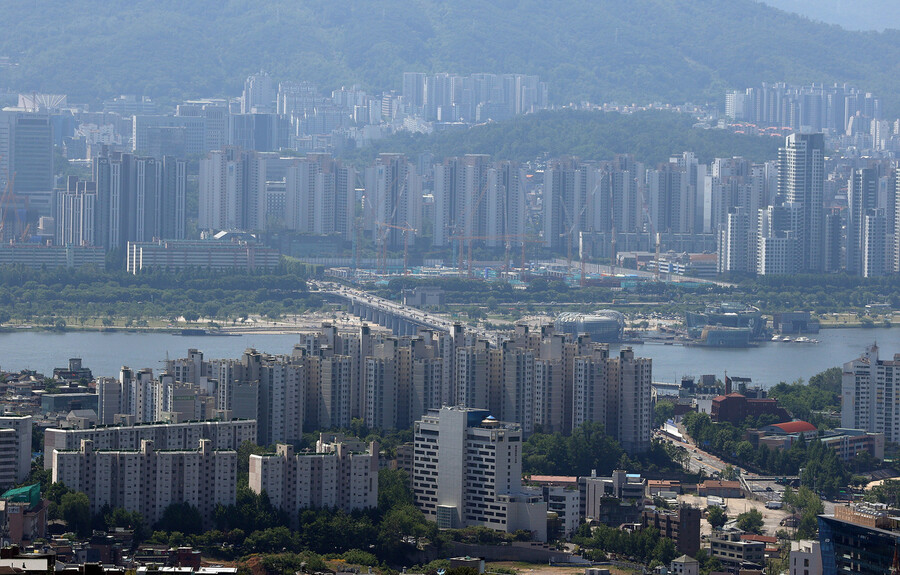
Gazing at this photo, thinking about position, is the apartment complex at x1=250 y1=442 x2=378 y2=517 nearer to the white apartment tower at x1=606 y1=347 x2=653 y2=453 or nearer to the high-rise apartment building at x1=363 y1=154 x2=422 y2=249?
the white apartment tower at x1=606 y1=347 x2=653 y2=453

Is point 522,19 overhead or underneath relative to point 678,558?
overhead

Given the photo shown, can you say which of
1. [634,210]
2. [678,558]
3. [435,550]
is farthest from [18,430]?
[634,210]

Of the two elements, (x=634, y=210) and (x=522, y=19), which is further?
(x=522, y=19)

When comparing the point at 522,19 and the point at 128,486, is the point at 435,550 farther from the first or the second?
the point at 522,19

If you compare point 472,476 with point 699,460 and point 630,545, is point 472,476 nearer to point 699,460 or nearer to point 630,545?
point 630,545

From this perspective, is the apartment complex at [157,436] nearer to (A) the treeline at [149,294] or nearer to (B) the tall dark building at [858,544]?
(B) the tall dark building at [858,544]

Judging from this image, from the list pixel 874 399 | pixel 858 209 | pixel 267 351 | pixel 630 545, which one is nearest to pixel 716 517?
pixel 630 545
